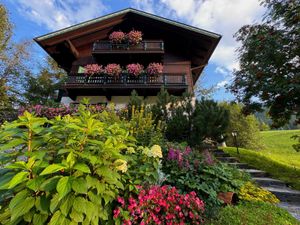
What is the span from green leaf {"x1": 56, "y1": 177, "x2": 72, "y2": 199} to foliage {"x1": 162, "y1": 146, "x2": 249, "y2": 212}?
9.15ft

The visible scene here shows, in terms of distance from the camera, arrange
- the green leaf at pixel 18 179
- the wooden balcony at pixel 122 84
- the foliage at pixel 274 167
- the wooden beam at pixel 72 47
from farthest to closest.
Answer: the wooden beam at pixel 72 47 < the wooden balcony at pixel 122 84 < the foliage at pixel 274 167 < the green leaf at pixel 18 179

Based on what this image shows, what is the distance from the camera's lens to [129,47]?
1487cm

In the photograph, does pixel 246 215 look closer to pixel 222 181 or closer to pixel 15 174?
pixel 222 181

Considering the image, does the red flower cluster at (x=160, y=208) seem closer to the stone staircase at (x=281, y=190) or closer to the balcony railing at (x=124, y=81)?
the stone staircase at (x=281, y=190)

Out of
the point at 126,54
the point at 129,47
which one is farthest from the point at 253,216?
the point at 129,47

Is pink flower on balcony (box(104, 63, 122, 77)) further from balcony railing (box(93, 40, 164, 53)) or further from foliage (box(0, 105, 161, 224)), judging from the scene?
foliage (box(0, 105, 161, 224))

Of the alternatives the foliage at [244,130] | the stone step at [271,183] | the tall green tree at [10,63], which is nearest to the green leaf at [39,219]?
the stone step at [271,183]

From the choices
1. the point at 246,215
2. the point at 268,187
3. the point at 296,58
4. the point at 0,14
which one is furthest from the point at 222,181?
the point at 0,14

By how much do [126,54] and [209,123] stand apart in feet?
29.0

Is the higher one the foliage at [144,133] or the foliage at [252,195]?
the foliage at [144,133]

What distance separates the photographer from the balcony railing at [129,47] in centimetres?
1455

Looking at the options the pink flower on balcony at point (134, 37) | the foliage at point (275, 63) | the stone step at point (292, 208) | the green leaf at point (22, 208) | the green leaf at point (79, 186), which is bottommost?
the stone step at point (292, 208)

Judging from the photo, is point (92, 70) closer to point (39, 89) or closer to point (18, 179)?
point (39, 89)

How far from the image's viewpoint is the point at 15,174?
2141 mm
